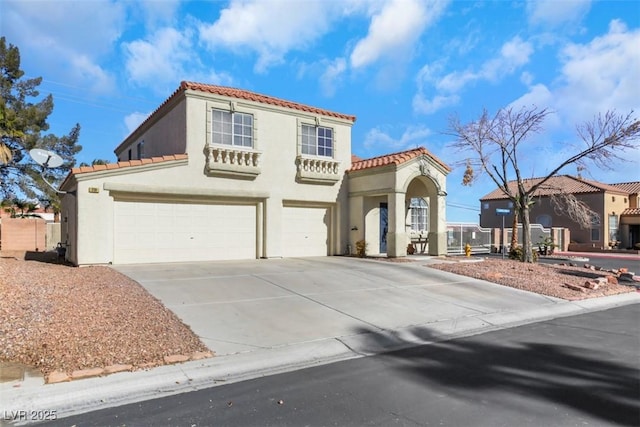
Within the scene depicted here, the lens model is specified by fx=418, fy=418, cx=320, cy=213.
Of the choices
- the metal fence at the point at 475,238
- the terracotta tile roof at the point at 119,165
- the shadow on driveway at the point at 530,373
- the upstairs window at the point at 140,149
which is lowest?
the shadow on driveway at the point at 530,373

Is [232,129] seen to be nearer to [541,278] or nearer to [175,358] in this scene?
[175,358]

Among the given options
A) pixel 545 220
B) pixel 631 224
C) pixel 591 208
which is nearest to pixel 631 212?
pixel 631 224

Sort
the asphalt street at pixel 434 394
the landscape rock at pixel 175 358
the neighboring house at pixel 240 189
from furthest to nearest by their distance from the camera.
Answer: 1. the neighboring house at pixel 240 189
2. the landscape rock at pixel 175 358
3. the asphalt street at pixel 434 394

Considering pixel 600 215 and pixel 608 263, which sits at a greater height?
→ pixel 600 215

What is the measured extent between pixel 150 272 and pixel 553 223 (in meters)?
36.2

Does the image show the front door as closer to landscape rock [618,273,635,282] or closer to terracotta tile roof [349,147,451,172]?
terracotta tile roof [349,147,451,172]

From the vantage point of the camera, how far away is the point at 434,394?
4.58 m

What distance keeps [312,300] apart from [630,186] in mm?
43155

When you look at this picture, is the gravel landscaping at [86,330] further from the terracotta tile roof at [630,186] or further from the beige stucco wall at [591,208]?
the terracotta tile roof at [630,186]

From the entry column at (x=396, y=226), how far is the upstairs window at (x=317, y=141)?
11.9 ft

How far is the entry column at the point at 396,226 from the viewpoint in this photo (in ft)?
52.9

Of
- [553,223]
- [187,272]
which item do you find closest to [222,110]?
[187,272]

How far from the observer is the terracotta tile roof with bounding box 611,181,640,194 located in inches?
1518

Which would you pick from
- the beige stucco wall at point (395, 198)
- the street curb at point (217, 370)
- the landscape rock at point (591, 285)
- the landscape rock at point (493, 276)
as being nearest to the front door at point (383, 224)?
the beige stucco wall at point (395, 198)
